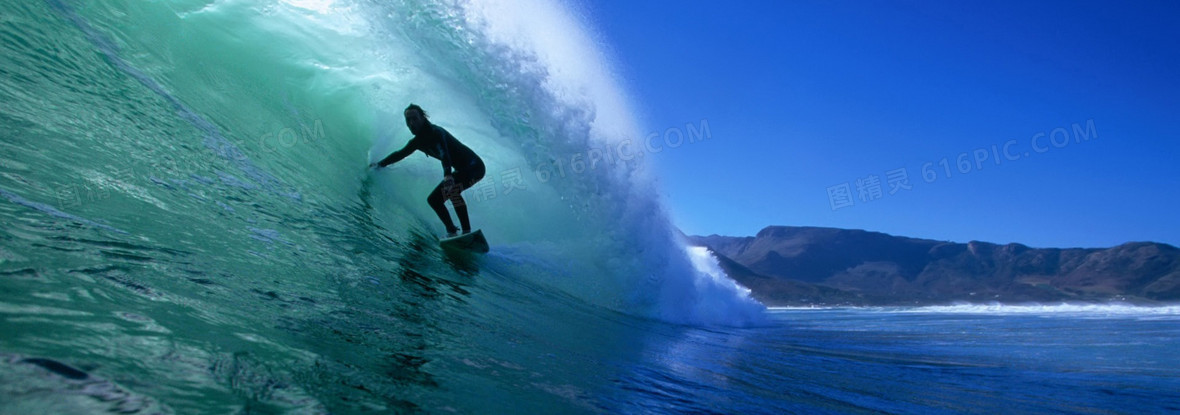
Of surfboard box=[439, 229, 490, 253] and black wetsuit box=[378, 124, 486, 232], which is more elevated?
black wetsuit box=[378, 124, 486, 232]

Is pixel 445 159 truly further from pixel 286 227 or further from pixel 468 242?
pixel 286 227

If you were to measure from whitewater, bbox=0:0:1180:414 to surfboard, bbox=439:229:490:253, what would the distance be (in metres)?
0.12

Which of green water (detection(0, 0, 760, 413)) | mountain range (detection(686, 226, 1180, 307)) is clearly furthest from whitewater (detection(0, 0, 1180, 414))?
mountain range (detection(686, 226, 1180, 307))

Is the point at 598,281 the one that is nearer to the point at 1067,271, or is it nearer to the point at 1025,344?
the point at 1025,344

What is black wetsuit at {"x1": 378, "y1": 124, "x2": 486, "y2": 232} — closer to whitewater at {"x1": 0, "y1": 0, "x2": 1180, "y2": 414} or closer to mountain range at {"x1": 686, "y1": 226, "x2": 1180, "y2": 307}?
whitewater at {"x1": 0, "y1": 0, "x2": 1180, "y2": 414}

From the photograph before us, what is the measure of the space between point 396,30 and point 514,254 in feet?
12.2

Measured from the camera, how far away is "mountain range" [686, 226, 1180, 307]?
91375 millimetres

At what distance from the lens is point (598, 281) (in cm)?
848

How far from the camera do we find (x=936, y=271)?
148 meters

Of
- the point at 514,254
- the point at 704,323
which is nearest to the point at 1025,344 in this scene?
the point at 704,323

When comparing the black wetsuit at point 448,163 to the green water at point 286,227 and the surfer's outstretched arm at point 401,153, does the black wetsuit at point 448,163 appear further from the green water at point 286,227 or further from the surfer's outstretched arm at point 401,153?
the green water at point 286,227

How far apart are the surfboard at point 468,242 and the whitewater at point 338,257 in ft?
0.41

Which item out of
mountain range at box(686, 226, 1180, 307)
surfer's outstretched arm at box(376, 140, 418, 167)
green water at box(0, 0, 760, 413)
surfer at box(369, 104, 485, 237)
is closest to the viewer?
green water at box(0, 0, 760, 413)

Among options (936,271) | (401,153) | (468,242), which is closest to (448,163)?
(401,153)
